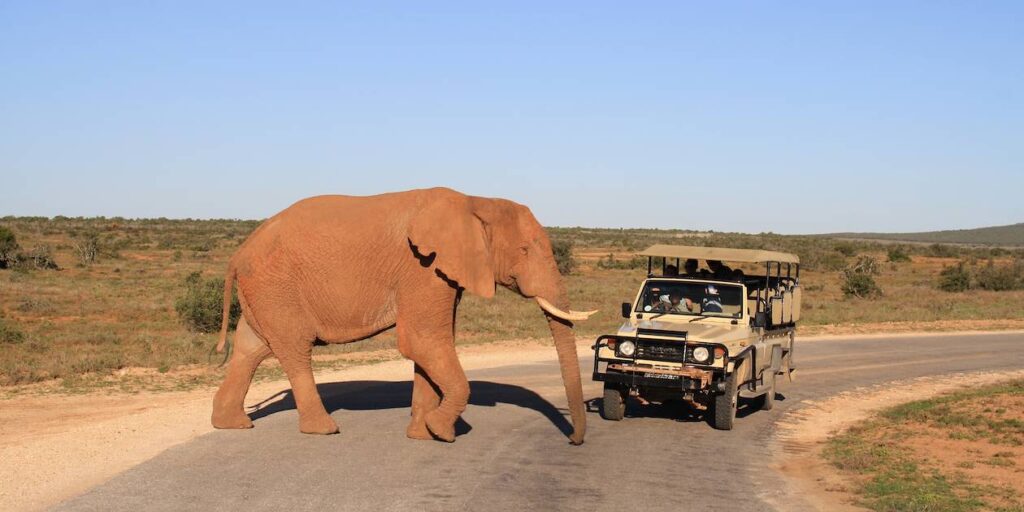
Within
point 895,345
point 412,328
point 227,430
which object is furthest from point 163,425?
point 895,345

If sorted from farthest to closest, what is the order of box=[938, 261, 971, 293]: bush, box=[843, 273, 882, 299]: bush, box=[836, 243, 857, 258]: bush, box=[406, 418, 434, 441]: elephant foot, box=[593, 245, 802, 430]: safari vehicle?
1. box=[836, 243, 857, 258]: bush
2. box=[938, 261, 971, 293]: bush
3. box=[843, 273, 882, 299]: bush
4. box=[593, 245, 802, 430]: safari vehicle
5. box=[406, 418, 434, 441]: elephant foot

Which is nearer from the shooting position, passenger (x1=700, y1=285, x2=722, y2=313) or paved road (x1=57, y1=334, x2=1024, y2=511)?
paved road (x1=57, y1=334, x2=1024, y2=511)

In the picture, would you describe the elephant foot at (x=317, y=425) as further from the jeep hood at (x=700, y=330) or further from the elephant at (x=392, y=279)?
the jeep hood at (x=700, y=330)

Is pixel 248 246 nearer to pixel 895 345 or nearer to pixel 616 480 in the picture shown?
pixel 616 480

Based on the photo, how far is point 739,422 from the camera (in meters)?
14.9

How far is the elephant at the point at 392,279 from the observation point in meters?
11.6

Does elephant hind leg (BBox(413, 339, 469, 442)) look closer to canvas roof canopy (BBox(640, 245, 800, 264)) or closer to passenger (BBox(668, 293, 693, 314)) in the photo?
passenger (BBox(668, 293, 693, 314))

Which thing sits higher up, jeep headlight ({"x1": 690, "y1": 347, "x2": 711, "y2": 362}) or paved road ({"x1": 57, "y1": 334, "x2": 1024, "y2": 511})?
jeep headlight ({"x1": 690, "y1": 347, "x2": 711, "y2": 362})

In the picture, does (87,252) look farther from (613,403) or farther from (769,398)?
(613,403)

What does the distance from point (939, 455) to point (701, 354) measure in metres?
3.18

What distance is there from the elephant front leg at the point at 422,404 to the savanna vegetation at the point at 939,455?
477 centimetres

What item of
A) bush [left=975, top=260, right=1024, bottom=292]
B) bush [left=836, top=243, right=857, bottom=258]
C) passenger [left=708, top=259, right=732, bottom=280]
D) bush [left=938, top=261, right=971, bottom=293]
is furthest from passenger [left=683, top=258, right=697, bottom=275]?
bush [left=836, top=243, right=857, bottom=258]

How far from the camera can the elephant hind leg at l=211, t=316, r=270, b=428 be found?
1235 cm

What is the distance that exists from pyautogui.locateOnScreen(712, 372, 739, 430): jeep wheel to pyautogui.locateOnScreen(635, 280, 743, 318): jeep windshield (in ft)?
5.79
